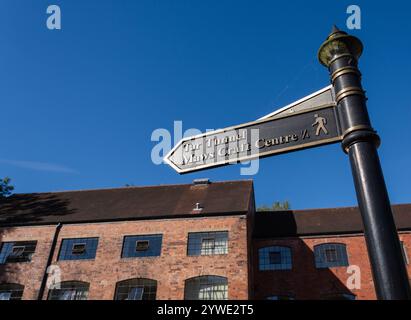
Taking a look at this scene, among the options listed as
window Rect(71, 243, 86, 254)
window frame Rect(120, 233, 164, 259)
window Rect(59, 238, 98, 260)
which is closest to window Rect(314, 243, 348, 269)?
window frame Rect(120, 233, 164, 259)

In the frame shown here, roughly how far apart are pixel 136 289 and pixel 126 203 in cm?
699

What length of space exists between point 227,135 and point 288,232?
23.6 metres

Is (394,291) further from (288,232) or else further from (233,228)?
(288,232)

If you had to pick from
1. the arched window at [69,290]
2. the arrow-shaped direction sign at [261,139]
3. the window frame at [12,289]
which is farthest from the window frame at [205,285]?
the arrow-shaped direction sign at [261,139]

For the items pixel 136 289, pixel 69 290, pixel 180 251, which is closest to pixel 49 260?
pixel 69 290

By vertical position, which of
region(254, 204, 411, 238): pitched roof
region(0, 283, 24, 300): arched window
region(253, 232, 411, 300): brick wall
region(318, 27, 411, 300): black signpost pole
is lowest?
region(318, 27, 411, 300): black signpost pole

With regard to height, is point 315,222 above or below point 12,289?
above

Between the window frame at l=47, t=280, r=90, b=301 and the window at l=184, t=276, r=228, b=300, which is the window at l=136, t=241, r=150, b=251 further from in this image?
the window frame at l=47, t=280, r=90, b=301

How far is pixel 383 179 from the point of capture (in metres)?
2.35

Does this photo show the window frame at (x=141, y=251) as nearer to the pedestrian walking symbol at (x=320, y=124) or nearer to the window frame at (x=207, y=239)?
the window frame at (x=207, y=239)

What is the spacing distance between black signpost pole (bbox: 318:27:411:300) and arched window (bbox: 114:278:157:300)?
19928mm

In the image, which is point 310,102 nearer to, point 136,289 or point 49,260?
point 136,289

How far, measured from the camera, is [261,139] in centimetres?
294

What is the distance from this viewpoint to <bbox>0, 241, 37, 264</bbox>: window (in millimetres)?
23172
